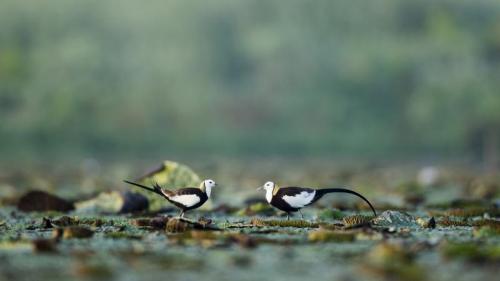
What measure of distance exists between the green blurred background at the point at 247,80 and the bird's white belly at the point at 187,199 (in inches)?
1544

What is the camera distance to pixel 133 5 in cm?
7212

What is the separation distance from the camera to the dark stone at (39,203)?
1501 cm

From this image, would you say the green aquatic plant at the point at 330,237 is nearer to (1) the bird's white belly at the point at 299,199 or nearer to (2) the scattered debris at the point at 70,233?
(1) the bird's white belly at the point at 299,199

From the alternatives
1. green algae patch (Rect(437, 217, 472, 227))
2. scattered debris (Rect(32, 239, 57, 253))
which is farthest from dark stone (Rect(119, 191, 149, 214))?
scattered debris (Rect(32, 239, 57, 253))

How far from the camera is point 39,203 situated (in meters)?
15.0

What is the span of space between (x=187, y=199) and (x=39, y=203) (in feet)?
13.0

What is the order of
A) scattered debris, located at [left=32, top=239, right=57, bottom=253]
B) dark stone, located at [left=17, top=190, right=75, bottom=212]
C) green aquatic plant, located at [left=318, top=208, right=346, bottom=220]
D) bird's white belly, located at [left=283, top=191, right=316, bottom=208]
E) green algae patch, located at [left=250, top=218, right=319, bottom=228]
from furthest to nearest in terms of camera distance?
1. dark stone, located at [left=17, top=190, right=75, bottom=212]
2. green aquatic plant, located at [left=318, top=208, right=346, bottom=220]
3. bird's white belly, located at [left=283, top=191, right=316, bottom=208]
4. green algae patch, located at [left=250, top=218, right=319, bottom=228]
5. scattered debris, located at [left=32, top=239, right=57, bottom=253]

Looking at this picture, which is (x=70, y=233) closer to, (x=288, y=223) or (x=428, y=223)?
(x=288, y=223)

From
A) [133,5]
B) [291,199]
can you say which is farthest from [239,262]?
[133,5]

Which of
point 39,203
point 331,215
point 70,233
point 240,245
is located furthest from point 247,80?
point 240,245

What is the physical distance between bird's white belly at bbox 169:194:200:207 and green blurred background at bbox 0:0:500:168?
129 feet

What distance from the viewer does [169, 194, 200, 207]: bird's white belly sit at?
11961mm

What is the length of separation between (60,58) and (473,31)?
91.7 feet

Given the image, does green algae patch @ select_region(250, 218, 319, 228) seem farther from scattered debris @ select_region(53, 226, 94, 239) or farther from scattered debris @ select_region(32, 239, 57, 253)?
scattered debris @ select_region(32, 239, 57, 253)
